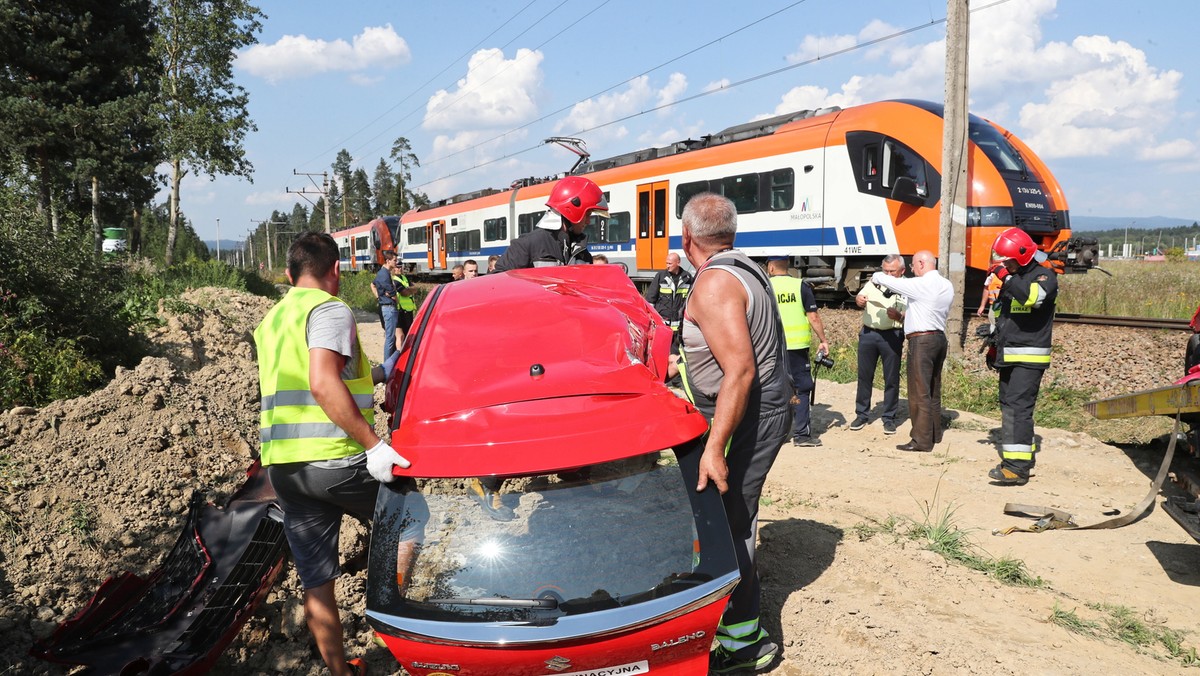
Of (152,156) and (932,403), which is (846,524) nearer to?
(932,403)

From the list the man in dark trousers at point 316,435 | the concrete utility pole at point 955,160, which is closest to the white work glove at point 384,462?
the man in dark trousers at point 316,435

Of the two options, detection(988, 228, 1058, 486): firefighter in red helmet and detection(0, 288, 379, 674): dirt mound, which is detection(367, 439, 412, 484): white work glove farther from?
detection(988, 228, 1058, 486): firefighter in red helmet

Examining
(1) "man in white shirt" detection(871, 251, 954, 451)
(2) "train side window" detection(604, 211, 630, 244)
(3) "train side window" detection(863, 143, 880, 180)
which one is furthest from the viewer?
(2) "train side window" detection(604, 211, 630, 244)

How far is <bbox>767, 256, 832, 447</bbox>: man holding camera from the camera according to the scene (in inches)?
266

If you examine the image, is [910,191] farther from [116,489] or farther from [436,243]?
[436,243]

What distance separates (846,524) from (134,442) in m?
4.64

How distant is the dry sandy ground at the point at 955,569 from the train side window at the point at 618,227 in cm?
1184

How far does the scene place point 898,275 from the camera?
7.47 m

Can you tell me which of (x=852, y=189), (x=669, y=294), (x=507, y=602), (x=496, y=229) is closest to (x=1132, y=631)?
(x=507, y=602)

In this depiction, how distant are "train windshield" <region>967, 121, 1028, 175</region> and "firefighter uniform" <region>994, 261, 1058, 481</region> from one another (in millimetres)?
7697

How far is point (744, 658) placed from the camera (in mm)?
3021

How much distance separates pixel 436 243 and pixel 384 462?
94.2 ft

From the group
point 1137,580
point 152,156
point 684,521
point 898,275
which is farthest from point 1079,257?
point 152,156

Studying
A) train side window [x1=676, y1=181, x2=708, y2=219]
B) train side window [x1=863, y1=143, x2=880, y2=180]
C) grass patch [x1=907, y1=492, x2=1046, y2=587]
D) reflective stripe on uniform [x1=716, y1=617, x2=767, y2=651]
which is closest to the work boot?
reflective stripe on uniform [x1=716, y1=617, x2=767, y2=651]
